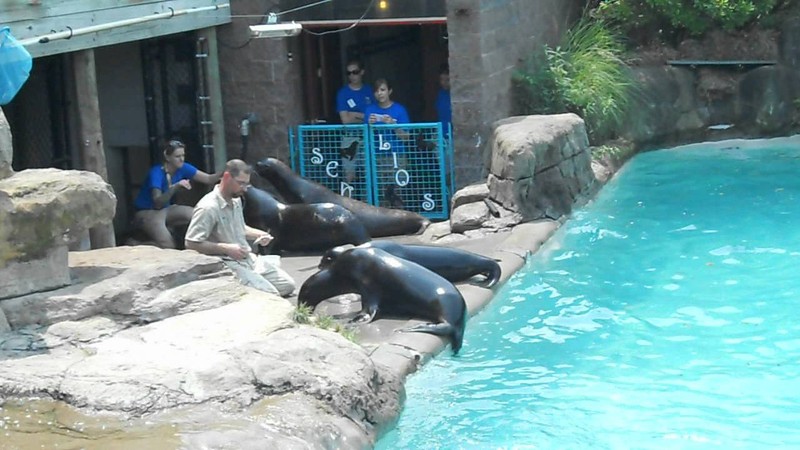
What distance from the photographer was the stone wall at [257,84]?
591 inches

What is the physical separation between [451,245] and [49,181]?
529cm

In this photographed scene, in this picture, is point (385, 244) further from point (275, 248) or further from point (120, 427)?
point (120, 427)

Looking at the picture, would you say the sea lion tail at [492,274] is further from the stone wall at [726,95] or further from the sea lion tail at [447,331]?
the stone wall at [726,95]

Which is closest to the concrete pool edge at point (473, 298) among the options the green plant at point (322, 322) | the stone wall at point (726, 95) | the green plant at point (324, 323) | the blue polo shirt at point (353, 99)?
the green plant at point (322, 322)

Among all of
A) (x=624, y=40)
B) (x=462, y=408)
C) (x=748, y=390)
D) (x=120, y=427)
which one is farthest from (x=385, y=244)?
(x=624, y=40)

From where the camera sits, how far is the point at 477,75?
566 inches

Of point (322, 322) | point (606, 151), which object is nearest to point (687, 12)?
point (606, 151)

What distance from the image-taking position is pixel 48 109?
14.2 meters

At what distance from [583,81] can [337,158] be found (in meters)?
3.18

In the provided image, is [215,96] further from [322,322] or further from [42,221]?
[42,221]

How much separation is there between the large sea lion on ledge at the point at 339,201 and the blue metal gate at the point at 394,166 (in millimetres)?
652

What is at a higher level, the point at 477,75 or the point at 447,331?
the point at 477,75

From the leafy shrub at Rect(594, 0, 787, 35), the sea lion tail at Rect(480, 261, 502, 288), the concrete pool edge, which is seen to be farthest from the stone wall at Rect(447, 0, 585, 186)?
the leafy shrub at Rect(594, 0, 787, 35)

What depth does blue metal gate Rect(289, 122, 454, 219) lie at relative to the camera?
47.0ft
